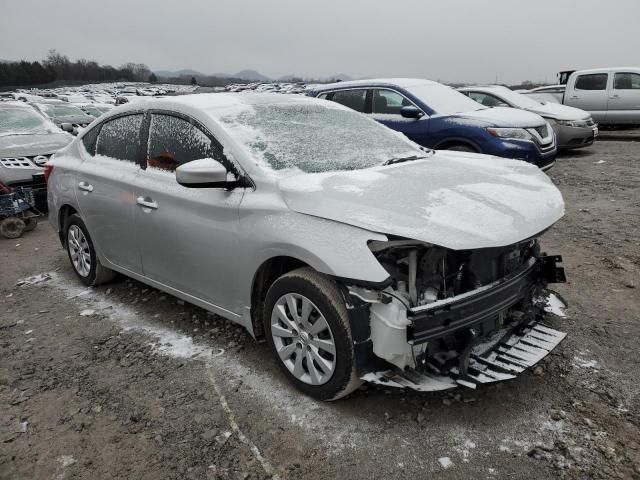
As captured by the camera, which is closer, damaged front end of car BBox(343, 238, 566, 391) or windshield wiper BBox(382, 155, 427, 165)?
damaged front end of car BBox(343, 238, 566, 391)

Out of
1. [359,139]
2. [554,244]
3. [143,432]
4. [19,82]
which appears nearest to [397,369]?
[143,432]

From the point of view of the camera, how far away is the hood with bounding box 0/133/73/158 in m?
7.47

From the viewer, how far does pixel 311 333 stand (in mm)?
2760

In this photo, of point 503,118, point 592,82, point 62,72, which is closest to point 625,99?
point 592,82

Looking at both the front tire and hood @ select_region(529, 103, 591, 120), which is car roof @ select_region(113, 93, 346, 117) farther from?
hood @ select_region(529, 103, 591, 120)

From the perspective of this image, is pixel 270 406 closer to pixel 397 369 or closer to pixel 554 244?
Answer: pixel 397 369

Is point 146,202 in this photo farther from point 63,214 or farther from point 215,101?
point 63,214

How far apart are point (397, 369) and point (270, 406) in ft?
2.55

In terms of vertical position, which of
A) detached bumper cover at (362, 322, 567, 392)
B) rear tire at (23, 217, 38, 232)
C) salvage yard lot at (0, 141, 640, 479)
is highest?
detached bumper cover at (362, 322, 567, 392)

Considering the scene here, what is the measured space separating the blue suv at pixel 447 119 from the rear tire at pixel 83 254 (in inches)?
182

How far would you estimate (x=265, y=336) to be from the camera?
318cm

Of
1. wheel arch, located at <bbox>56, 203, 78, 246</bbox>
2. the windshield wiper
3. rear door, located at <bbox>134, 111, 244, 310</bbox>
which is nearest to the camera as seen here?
rear door, located at <bbox>134, 111, 244, 310</bbox>

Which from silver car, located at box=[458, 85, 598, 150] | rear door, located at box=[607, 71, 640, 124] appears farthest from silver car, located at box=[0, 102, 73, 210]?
rear door, located at box=[607, 71, 640, 124]

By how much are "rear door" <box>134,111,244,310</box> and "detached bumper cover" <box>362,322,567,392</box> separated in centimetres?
119
